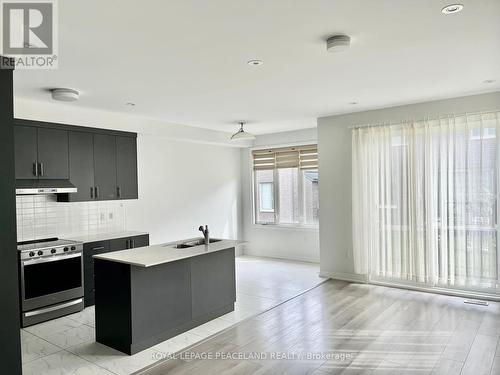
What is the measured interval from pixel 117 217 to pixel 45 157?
1.49m

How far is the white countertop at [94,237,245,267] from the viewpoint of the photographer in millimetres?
3367

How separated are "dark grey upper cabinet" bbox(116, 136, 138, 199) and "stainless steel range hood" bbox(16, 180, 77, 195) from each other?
78 centimetres

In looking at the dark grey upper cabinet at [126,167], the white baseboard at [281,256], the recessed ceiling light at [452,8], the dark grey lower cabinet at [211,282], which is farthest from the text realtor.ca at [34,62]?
the white baseboard at [281,256]

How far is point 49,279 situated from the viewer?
14.2ft

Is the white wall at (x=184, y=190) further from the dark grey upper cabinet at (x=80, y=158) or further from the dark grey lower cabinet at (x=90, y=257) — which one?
the dark grey lower cabinet at (x=90, y=257)

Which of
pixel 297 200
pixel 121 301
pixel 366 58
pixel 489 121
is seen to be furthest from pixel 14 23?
pixel 297 200

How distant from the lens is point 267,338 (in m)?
3.67

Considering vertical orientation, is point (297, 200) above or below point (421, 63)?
below

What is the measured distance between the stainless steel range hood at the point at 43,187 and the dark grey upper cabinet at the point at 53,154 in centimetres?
9

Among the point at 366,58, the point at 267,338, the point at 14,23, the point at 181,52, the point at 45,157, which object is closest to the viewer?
the point at 14,23

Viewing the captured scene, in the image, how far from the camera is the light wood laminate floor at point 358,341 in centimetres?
307

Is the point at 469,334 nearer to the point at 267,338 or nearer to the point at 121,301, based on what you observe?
the point at 267,338

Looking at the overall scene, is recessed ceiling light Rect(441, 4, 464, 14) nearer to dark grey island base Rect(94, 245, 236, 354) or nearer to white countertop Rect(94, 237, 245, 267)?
white countertop Rect(94, 237, 245, 267)

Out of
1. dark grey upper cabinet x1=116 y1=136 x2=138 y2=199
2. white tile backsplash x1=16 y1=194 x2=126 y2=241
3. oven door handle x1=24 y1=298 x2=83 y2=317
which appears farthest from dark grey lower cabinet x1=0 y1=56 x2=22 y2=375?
dark grey upper cabinet x1=116 y1=136 x2=138 y2=199
